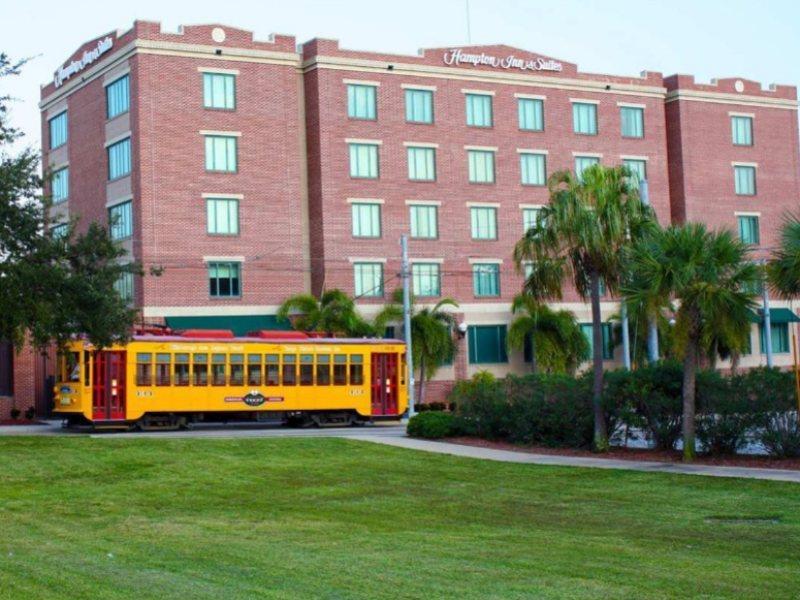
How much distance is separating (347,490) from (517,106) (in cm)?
4522

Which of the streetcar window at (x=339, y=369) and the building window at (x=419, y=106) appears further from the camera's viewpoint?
the building window at (x=419, y=106)

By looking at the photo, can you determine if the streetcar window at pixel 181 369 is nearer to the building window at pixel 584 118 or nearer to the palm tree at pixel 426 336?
the palm tree at pixel 426 336

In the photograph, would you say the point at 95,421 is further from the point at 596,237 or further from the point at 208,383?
the point at 596,237

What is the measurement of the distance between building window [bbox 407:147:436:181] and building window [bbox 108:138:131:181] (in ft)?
43.2

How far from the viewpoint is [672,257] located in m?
26.8

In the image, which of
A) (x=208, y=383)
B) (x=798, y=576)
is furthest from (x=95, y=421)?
(x=798, y=576)

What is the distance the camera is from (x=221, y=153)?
2298 inches

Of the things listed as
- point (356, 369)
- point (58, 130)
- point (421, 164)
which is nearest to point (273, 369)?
point (356, 369)

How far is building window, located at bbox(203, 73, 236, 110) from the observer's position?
58156mm

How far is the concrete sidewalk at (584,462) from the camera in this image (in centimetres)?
2417

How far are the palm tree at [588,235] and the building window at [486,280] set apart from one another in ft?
112

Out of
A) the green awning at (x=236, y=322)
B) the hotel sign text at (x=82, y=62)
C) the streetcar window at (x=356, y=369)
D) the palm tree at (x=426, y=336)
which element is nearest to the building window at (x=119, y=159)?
the hotel sign text at (x=82, y=62)

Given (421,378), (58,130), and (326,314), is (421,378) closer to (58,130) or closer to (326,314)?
(326,314)

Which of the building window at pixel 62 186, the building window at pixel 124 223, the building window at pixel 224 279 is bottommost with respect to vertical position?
the building window at pixel 224 279
